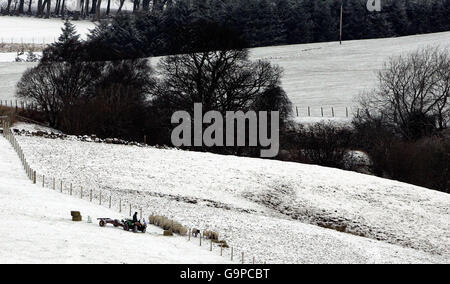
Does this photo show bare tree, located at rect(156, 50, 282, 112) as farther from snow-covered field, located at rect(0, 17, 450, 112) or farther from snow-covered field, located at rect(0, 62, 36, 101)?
snow-covered field, located at rect(0, 62, 36, 101)

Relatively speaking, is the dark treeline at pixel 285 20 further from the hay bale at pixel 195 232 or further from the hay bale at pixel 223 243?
the hay bale at pixel 223 243

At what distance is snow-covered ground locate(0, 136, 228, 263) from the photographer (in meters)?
30.1

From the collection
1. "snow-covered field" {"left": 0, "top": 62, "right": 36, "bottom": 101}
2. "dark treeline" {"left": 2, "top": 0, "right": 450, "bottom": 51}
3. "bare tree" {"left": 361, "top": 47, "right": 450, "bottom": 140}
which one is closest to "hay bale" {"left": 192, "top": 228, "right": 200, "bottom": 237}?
"bare tree" {"left": 361, "top": 47, "right": 450, "bottom": 140}

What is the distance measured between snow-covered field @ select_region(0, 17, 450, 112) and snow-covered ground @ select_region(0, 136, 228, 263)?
47.2m

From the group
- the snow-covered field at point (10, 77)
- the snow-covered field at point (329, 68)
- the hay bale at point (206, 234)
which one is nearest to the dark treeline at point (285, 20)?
the snow-covered field at point (329, 68)

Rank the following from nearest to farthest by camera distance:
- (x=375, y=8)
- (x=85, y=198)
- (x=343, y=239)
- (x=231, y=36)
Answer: (x=343, y=239), (x=85, y=198), (x=231, y=36), (x=375, y=8)

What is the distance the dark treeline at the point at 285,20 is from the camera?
394 ft

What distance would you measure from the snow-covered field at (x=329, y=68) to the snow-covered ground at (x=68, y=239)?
47.2 metres

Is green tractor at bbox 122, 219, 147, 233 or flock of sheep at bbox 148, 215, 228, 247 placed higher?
green tractor at bbox 122, 219, 147, 233

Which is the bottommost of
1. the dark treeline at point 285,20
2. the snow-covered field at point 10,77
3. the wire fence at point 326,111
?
the wire fence at point 326,111

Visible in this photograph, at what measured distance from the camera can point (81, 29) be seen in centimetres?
14712
